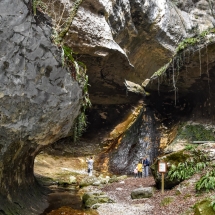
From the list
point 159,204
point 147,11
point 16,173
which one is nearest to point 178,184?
point 159,204

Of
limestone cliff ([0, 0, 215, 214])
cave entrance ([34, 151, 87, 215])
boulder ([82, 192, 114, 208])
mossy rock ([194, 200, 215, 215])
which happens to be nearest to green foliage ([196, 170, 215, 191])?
mossy rock ([194, 200, 215, 215])

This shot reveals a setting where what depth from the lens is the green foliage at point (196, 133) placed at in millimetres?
Answer: 19156

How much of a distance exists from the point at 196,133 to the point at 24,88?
1595cm

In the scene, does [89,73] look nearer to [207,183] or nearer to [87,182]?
[87,182]

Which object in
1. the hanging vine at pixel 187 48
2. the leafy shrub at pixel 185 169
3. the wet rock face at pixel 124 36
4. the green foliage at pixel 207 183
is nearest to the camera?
the green foliage at pixel 207 183

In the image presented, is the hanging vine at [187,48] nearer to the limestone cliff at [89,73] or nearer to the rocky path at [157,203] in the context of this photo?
the limestone cliff at [89,73]

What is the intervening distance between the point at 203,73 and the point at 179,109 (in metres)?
5.42

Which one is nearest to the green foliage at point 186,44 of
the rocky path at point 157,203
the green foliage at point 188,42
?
the green foliage at point 188,42

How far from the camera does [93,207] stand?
29.2 feet

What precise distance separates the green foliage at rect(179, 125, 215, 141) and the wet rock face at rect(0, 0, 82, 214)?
43.3 feet

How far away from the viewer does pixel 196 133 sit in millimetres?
19859

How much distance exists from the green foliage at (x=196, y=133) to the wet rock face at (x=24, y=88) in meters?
13.2

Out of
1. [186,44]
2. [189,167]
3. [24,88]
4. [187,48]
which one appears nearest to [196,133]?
[187,48]

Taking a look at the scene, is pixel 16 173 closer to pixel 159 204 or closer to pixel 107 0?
pixel 159 204
